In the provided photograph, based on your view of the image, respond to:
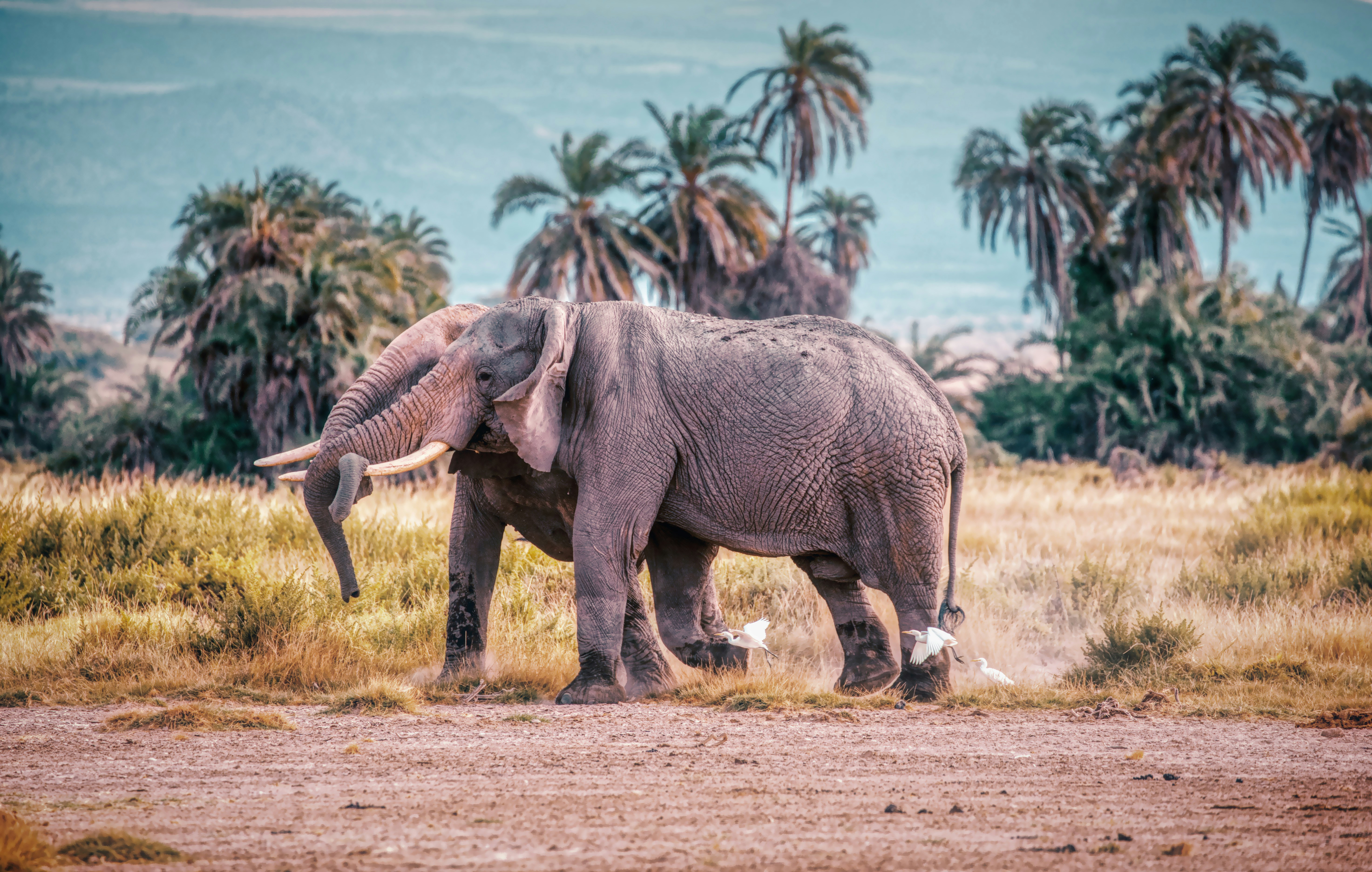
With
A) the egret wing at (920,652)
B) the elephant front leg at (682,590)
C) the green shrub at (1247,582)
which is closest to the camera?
the egret wing at (920,652)

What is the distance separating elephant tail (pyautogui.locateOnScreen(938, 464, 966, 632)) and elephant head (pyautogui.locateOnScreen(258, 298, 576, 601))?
253 centimetres

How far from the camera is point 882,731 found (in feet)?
23.0

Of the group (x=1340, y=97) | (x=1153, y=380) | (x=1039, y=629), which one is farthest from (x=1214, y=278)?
(x=1039, y=629)

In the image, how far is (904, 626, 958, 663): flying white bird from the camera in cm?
746

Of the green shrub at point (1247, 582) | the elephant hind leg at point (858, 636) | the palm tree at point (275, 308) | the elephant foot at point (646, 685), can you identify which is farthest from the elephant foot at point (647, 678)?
the palm tree at point (275, 308)

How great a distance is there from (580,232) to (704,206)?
3705 millimetres

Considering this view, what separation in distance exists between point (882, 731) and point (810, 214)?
50.3 meters

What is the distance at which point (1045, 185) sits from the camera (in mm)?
41062

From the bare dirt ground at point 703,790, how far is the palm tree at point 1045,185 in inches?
1363

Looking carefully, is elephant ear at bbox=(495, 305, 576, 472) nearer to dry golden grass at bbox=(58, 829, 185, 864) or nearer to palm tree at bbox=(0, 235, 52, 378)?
dry golden grass at bbox=(58, 829, 185, 864)

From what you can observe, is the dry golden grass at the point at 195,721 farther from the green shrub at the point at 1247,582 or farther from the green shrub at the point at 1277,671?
→ the green shrub at the point at 1247,582

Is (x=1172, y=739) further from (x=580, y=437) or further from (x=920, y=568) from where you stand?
(x=580, y=437)

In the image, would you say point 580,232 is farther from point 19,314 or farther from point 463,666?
point 19,314

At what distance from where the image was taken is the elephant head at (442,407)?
288 inches
